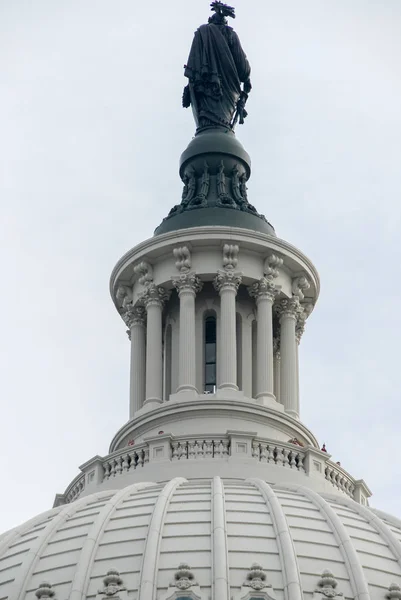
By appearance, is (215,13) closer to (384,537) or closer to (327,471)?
(327,471)

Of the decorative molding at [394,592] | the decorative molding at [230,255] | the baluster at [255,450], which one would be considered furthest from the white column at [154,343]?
the decorative molding at [394,592]

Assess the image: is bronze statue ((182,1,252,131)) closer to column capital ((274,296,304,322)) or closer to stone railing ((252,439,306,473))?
column capital ((274,296,304,322))

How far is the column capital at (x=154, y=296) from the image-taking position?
267ft

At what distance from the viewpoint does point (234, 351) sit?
78375 millimetres

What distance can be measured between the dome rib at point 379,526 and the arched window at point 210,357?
9.10 meters

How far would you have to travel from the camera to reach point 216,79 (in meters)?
86.8

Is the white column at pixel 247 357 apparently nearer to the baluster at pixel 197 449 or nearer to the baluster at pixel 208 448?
the baluster at pixel 208 448

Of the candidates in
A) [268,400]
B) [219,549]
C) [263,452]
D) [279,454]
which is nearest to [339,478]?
[279,454]

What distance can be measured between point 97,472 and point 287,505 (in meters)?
9.20

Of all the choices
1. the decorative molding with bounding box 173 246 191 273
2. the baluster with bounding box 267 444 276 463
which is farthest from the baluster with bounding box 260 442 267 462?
the decorative molding with bounding box 173 246 191 273

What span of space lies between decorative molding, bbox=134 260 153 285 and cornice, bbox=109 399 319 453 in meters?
6.49

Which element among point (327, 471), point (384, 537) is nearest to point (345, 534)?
point (384, 537)

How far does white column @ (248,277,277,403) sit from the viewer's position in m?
78.3

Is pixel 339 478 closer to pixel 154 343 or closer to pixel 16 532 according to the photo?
pixel 154 343
